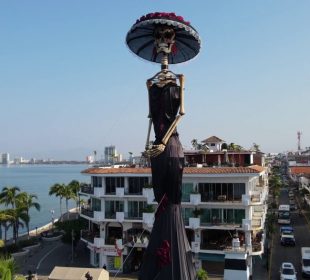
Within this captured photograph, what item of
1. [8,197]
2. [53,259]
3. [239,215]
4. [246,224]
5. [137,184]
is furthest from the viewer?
[8,197]

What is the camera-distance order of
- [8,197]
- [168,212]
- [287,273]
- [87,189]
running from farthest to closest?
[8,197] < [87,189] < [287,273] < [168,212]

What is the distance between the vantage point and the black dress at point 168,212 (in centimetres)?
1295

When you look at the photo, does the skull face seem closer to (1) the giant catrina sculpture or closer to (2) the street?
(1) the giant catrina sculpture

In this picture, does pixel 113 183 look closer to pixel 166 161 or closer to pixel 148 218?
pixel 148 218

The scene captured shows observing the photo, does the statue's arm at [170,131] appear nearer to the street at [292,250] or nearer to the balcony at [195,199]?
the balcony at [195,199]

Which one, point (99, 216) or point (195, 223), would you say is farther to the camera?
point (99, 216)

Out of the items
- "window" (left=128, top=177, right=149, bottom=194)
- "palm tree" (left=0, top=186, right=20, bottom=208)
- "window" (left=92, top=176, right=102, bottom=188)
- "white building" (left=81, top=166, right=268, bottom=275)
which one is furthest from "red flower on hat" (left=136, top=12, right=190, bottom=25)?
"palm tree" (left=0, top=186, right=20, bottom=208)

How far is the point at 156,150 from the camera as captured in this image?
12.9 m

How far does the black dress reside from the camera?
510 inches

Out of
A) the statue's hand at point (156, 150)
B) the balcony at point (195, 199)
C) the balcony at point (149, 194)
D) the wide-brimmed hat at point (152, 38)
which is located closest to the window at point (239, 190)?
the balcony at point (195, 199)

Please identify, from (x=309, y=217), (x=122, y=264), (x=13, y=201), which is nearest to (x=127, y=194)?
(x=122, y=264)

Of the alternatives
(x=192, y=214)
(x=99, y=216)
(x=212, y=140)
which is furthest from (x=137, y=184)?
(x=212, y=140)

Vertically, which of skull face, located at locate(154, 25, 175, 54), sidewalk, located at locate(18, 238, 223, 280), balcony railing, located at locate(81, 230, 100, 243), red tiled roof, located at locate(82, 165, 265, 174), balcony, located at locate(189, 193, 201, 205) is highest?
skull face, located at locate(154, 25, 175, 54)

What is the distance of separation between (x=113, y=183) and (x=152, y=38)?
84.1ft
